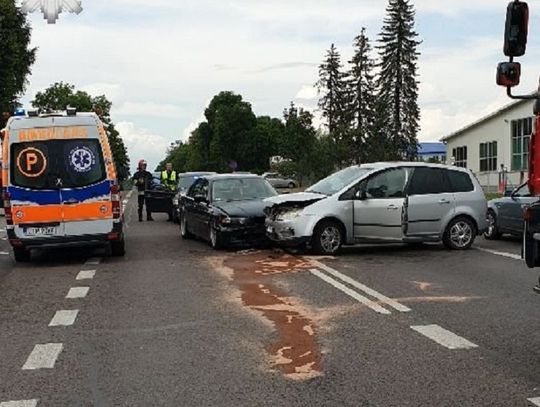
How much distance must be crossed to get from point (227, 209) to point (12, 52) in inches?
1443

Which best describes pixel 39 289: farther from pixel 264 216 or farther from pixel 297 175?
pixel 297 175

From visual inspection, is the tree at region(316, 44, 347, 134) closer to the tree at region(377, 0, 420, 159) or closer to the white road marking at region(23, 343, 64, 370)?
the tree at region(377, 0, 420, 159)

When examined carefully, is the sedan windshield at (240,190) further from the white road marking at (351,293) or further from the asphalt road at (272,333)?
the white road marking at (351,293)

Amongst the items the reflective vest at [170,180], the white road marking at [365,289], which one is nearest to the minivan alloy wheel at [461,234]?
the white road marking at [365,289]

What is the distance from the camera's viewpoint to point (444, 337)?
23.6 feet

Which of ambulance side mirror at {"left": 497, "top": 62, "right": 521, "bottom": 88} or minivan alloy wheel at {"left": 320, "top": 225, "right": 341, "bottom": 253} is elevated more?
ambulance side mirror at {"left": 497, "top": 62, "right": 521, "bottom": 88}

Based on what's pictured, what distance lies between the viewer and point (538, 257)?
624 cm

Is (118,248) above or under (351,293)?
above

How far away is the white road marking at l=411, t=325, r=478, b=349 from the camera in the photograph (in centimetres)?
688

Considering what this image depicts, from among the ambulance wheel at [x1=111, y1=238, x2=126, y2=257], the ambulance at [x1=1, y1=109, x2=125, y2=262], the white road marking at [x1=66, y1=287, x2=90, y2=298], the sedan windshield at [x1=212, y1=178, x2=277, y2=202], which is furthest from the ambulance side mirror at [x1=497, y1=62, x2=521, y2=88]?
the sedan windshield at [x1=212, y1=178, x2=277, y2=202]


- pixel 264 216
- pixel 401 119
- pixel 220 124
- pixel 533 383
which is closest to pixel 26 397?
pixel 533 383

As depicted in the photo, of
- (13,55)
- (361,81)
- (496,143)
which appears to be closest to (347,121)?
(361,81)

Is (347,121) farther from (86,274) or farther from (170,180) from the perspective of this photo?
(86,274)

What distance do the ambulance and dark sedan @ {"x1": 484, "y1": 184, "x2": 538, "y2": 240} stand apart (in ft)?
26.3
